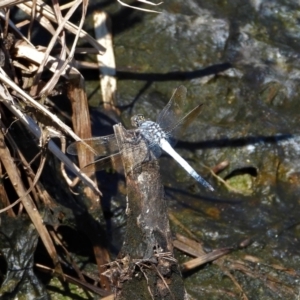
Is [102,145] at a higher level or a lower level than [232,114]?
higher

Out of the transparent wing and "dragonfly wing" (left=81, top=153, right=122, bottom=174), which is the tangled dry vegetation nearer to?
"dragonfly wing" (left=81, top=153, right=122, bottom=174)

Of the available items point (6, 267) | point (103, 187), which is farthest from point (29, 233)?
point (103, 187)

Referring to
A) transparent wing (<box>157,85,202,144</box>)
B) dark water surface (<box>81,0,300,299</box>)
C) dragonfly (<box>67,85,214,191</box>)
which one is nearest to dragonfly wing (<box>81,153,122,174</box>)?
dragonfly (<box>67,85,214,191</box>)

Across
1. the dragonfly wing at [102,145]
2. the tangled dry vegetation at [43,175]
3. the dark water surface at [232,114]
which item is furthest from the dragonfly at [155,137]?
the dark water surface at [232,114]

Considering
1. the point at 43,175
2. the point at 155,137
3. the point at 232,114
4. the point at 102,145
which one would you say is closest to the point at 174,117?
the point at 155,137

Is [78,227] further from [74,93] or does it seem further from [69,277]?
Answer: [74,93]

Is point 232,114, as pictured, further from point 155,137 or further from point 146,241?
point 146,241

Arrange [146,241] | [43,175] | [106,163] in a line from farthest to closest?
[43,175] → [106,163] → [146,241]
